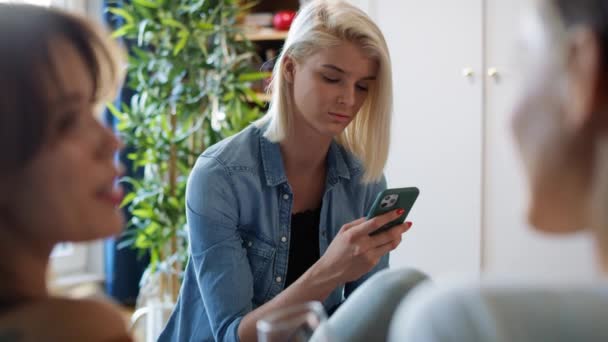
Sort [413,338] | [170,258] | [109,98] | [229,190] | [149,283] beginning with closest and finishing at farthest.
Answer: [413,338]
[109,98]
[229,190]
[170,258]
[149,283]

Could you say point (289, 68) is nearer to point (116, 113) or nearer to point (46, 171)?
point (46, 171)

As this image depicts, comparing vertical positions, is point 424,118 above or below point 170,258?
above

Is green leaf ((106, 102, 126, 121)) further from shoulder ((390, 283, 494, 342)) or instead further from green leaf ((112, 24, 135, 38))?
shoulder ((390, 283, 494, 342))

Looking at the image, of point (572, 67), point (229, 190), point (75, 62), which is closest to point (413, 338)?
point (572, 67)

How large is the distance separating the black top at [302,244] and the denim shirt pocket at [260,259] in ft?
0.18

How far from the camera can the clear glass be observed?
0.65m

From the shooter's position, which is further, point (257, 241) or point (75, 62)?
point (257, 241)

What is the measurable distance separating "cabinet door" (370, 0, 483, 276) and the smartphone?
1.56 m

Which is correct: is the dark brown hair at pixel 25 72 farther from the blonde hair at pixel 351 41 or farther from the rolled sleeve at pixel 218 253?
the blonde hair at pixel 351 41

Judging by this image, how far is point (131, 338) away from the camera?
60cm

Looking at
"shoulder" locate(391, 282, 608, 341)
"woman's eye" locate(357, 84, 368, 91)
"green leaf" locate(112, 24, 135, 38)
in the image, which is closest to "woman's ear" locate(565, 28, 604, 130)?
"shoulder" locate(391, 282, 608, 341)

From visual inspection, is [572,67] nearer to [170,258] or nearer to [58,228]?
[58,228]

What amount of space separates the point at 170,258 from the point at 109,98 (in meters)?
2.08

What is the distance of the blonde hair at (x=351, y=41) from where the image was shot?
5.16ft
